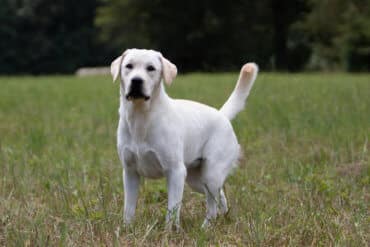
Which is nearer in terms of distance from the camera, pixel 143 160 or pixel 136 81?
pixel 136 81

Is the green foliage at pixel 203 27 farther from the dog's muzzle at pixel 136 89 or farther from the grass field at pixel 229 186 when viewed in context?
the dog's muzzle at pixel 136 89

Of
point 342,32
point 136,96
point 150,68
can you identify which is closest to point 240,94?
point 150,68

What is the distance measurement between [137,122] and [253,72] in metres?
1.34

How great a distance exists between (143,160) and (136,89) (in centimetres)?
44

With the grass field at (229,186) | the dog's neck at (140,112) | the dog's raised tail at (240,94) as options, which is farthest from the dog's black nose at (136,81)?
the dog's raised tail at (240,94)

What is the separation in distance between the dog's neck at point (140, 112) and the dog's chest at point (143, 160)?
8cm

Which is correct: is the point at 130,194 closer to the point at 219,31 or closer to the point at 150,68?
the point at 150,68

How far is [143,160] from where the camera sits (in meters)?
4.05

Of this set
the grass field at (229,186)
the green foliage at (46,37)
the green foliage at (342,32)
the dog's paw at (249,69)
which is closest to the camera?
the grass field at (229,186)

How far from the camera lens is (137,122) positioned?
4016mm

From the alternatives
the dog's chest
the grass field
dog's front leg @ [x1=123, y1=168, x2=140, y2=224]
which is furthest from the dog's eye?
the grass field

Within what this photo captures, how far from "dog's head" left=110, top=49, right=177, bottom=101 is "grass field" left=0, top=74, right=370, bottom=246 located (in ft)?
2.33

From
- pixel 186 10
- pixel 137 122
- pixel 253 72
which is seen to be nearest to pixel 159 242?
pixel 137 122

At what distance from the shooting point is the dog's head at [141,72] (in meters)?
3.90
